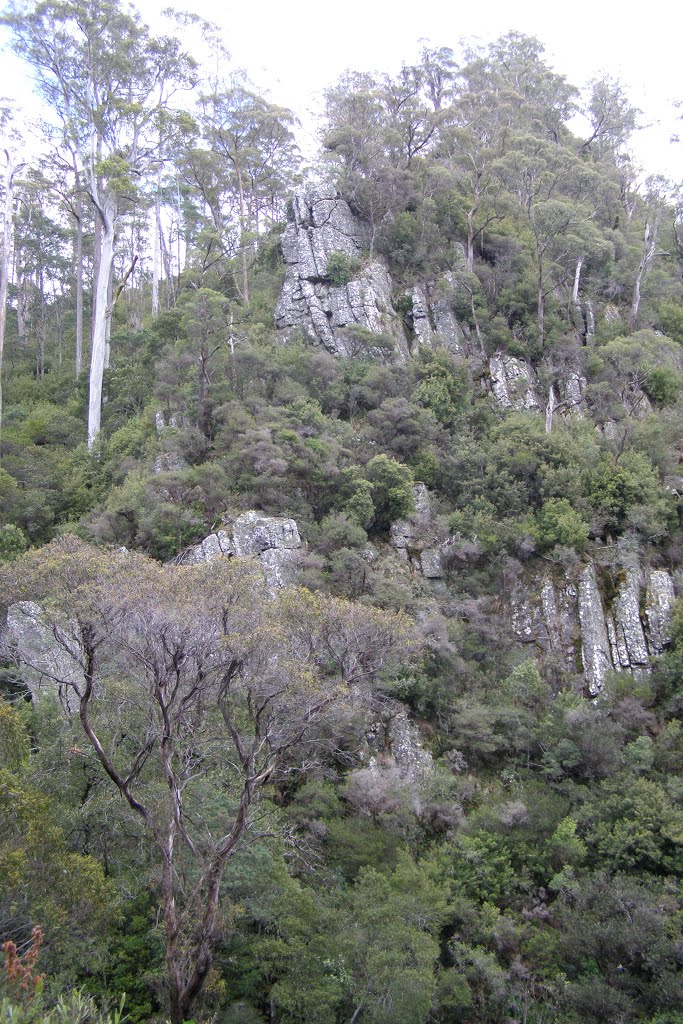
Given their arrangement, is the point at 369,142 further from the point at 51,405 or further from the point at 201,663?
the point at 201,663

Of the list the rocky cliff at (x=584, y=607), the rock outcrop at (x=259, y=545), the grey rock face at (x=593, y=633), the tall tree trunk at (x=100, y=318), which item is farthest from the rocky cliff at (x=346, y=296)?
the grey rock face at (x=593, y=633)

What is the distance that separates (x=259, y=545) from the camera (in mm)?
20844

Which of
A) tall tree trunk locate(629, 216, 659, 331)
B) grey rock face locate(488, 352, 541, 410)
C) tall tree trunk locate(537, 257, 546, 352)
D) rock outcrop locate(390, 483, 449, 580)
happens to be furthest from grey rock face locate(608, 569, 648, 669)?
tall tree trunk locate(629, 216, 659, 331)

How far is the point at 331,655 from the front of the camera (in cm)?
1419

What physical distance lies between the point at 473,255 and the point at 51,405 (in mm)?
19622

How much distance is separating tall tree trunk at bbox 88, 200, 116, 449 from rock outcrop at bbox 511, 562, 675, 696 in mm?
16460

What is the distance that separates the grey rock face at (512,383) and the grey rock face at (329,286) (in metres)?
3.67

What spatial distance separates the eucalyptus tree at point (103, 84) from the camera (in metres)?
32.1

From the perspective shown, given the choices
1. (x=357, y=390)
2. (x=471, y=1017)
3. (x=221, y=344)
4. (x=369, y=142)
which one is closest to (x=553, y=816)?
(x=471, y=1017)

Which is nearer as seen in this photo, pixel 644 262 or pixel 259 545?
pixel 259 545

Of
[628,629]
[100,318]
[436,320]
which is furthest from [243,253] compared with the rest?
[628,629]

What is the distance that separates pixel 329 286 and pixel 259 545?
14.4 meters

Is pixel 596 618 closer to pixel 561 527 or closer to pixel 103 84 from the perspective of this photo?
pixel 561 527

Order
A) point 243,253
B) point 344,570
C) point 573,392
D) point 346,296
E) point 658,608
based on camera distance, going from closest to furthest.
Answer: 1. point 344,570
2. point 658,608
3. point 573,392
4. point 346,296
5. point 243,253
